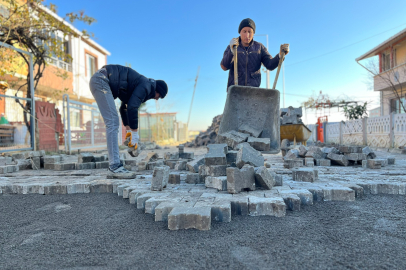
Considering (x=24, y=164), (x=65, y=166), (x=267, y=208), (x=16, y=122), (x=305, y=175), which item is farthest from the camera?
(x=16, y=122)

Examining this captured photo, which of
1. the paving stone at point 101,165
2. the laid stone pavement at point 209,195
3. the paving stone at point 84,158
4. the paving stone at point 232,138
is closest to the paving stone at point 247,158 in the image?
the laid stone pavement at point 209,195

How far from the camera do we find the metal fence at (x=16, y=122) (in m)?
6.53

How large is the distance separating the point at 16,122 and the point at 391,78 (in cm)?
1754

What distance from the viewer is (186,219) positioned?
1850mm

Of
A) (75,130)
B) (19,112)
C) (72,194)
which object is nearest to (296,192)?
(72,194)

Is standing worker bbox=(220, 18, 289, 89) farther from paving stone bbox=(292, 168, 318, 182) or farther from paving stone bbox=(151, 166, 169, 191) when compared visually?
paving stone bbox=(151, 166, 169, 191)

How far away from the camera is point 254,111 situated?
429cm

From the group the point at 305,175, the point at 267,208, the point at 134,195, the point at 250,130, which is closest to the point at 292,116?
the point at 250,130

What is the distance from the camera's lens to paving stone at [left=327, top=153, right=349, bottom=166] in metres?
4.52

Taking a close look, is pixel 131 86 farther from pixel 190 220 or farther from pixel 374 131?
pixel 374 131

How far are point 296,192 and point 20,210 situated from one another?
262cm

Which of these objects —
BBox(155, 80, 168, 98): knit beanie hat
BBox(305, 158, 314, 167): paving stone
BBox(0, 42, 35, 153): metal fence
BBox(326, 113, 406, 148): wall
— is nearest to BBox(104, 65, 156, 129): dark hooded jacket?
BBox(155, 80, 168, 98): knit beanie hat

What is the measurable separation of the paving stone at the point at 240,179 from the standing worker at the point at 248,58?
2260 mm

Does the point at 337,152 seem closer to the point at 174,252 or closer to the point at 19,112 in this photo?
the point at 174,252
